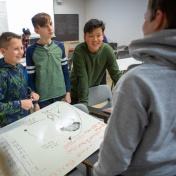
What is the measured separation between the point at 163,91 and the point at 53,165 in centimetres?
66

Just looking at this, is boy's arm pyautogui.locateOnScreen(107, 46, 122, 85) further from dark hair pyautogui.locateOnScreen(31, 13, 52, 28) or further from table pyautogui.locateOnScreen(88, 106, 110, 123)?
dark hair pyautogui.locateOnScreen(31, 13, 52, 28)

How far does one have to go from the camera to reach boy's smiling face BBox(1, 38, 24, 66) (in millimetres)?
1458

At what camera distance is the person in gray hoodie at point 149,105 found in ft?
1.84

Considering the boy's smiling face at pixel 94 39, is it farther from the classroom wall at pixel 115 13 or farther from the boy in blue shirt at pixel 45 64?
the classroom wall at pixel 115 13

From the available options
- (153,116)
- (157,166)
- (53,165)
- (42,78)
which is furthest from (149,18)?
(42,78)

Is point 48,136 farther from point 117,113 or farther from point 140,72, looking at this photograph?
point 140,72

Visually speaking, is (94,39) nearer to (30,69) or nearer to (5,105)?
(30,69)

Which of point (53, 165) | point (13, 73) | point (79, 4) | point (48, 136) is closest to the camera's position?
point (53, 165)

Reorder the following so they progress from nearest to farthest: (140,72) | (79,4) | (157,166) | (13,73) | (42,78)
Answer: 1. (140,72)
2. (157,166)
3. (13,73)
4. (42,78)
5. (79,4)

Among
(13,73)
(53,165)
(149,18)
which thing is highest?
(149,18)

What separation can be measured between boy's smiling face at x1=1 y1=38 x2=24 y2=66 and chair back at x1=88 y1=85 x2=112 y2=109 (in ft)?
2.50

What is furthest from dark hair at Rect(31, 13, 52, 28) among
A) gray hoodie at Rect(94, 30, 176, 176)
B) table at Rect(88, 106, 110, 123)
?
gray hoodie at Rect(94, 30, 176, 176)

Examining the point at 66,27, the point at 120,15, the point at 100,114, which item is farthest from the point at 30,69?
the point at 120,15

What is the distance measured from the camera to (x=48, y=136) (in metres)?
1.12
